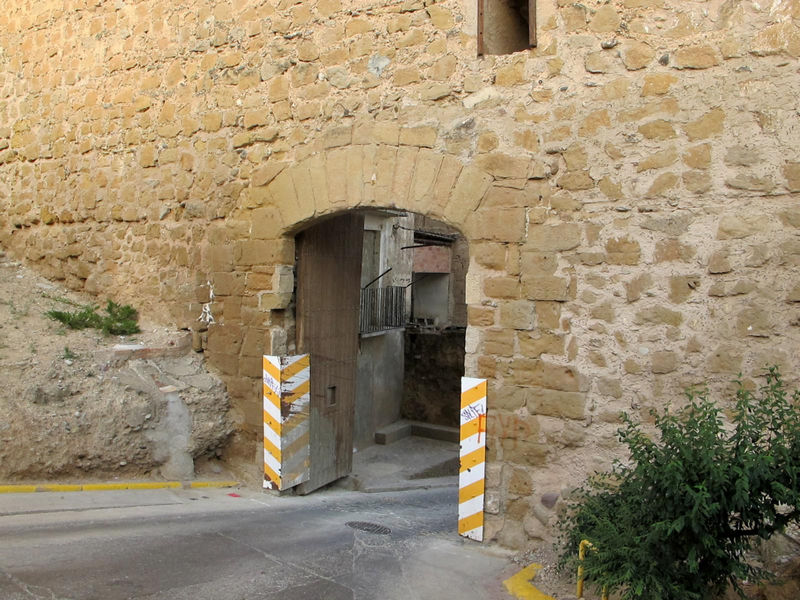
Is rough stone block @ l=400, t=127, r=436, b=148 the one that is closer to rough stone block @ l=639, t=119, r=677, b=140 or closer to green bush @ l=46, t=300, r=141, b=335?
rough stone block @ l=639, t=119, r=677, b=140

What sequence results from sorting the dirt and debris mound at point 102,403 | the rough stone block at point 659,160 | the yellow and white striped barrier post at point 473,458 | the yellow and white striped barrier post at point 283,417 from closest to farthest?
the rough stone block at point 659,160 → the yellow and white striped barrier post at point 473,458 → the dirt and debris mound at point 102,403 → the yellow and white striped barrier post at point 283,417

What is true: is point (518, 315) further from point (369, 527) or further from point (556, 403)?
point (369, 527)

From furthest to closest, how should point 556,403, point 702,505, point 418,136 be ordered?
point 418,136
point 556,403
point 702,505

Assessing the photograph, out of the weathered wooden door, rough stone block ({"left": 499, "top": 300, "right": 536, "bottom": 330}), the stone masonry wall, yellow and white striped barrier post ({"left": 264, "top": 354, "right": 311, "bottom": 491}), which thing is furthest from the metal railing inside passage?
rough stone block ({"left": 499, "top": 300, "right": 536, "bottom": 330})

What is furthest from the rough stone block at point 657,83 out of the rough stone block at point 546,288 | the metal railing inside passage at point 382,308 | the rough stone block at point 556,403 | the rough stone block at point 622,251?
the metal railing inside passage at point 382,308

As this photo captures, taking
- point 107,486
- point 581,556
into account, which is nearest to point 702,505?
point 581,556

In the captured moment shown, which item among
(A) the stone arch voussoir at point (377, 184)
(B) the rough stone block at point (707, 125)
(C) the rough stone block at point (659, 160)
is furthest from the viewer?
(A) the stone arch voussoir at point (377, 184)

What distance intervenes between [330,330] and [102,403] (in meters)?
2.18

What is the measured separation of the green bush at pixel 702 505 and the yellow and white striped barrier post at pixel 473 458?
1.47 m

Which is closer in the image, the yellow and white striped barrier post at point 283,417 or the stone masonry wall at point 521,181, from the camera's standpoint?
the stone masonry wall at point 521,181

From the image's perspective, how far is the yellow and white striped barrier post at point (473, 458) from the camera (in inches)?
203

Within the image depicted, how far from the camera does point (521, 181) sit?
200 inches

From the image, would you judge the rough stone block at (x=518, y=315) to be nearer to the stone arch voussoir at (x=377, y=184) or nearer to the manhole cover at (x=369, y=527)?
the stone arch voussoir at (x=377, y=184)

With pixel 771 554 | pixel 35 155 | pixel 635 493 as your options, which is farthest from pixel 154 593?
pixel 35 155
